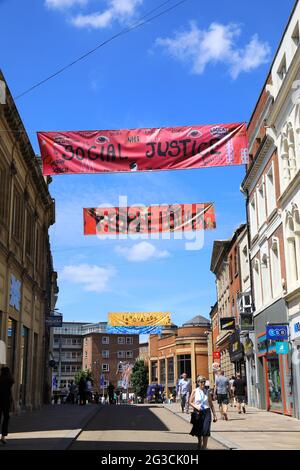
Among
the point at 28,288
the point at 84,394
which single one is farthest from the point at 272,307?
the point at 84,394

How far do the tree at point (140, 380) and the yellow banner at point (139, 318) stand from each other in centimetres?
3989

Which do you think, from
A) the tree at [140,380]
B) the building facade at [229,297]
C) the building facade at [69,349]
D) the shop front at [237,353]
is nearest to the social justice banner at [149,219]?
the building facade at [229,297]

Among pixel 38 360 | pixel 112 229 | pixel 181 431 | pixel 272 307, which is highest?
pixel 112 229

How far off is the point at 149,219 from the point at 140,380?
73.2m

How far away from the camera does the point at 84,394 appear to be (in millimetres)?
32062

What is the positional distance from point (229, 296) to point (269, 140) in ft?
65.0

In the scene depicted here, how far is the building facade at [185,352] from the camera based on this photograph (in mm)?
66938

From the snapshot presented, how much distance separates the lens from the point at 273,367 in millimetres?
24484

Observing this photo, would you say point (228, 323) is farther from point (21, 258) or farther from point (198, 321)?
point (198, 321)

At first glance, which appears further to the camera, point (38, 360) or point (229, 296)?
point (229, 296)

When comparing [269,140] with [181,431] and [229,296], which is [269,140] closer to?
[181,431]

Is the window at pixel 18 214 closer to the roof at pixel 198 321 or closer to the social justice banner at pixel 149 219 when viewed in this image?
the social justice banner at pixel 149 219

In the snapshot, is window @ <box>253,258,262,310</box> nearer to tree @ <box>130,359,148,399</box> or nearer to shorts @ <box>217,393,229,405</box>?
shorts @ <box>217,393,229,405</box>

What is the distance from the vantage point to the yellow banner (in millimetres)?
49562
